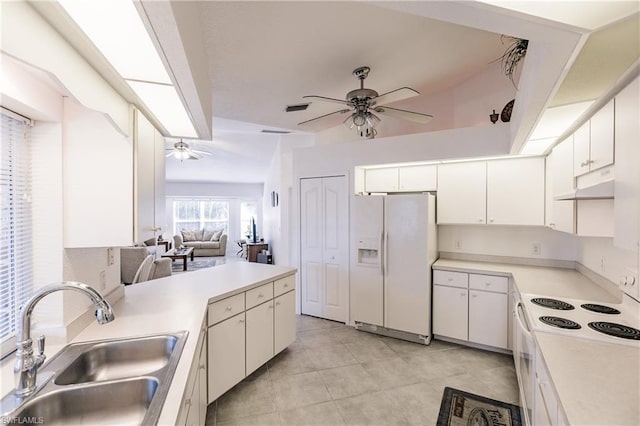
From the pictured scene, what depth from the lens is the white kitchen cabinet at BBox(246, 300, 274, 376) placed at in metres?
2.42

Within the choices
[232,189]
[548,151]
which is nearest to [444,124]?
[548,151]

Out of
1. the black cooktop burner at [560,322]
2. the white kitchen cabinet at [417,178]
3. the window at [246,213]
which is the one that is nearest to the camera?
the black cooktop burner at [560,322]

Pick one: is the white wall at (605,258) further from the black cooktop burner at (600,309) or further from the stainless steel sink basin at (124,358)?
the stainless steel sink basin at (124,358)

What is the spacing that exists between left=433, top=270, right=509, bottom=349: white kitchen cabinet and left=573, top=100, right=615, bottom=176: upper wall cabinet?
Result: 1.42 m

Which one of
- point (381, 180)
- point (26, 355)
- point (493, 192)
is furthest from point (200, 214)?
point (26, 355)

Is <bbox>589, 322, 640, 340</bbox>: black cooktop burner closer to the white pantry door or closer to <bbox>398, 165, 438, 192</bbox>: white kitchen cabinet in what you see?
<bbox>398, 165, 438, 192</bbox>: white kitchen cabinet

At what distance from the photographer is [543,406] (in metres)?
1.31

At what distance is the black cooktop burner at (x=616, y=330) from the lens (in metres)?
1.45

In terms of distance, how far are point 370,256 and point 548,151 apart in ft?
6.69

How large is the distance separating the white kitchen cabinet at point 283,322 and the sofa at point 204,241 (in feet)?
25.6

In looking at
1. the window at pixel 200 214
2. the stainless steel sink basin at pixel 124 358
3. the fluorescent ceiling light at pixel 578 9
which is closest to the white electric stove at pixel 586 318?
the fluorescent ceiling light at pixel 578 9

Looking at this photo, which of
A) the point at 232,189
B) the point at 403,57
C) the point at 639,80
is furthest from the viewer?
the point at 232,189

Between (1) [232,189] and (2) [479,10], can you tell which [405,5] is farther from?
(1) [232,189]

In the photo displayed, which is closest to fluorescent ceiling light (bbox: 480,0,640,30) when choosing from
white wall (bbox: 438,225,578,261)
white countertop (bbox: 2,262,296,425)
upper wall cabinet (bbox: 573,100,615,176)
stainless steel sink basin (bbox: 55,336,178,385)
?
upper wall cabinet (bbox: 573,100,615,176)
